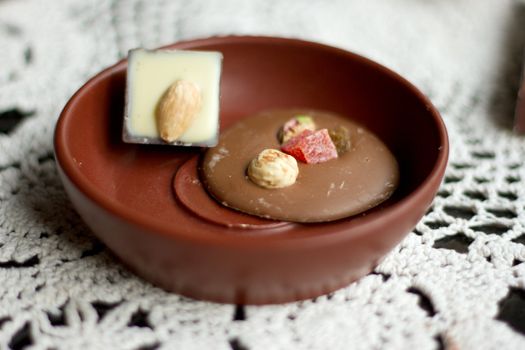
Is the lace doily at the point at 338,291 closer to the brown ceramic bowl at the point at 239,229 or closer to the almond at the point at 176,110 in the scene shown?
the brown ceramic bowl at the point at 239,229

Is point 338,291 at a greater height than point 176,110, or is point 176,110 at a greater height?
point 176,110

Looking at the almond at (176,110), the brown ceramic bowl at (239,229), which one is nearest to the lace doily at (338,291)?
the brown ceramic bowl at (239,229)

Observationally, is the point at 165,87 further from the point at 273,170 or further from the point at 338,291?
the point at 338,291

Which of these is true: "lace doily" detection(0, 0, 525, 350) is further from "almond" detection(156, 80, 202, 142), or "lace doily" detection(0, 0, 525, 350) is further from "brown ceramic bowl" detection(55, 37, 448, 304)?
"almond" detection(156, 80, 202, 142)

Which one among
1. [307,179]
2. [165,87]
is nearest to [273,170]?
[307,179]

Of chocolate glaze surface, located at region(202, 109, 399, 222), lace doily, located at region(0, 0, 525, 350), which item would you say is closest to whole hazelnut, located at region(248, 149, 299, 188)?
chocolate glaze surface, located at region(202, 109, 399, 222)

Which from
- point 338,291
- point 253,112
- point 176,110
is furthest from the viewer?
point 253,112

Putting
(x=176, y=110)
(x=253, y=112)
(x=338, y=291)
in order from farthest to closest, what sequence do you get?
(x=253, y=112) → (x=176, y=110) → (x=338, y=291)
